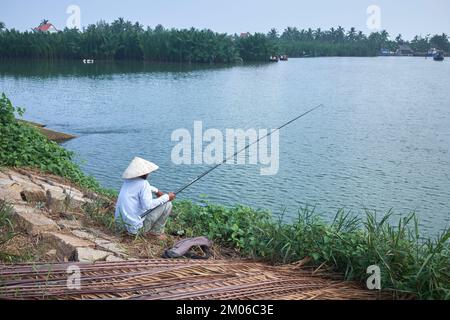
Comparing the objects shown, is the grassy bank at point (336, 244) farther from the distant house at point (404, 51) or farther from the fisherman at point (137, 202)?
the distant house at point (404, 51)

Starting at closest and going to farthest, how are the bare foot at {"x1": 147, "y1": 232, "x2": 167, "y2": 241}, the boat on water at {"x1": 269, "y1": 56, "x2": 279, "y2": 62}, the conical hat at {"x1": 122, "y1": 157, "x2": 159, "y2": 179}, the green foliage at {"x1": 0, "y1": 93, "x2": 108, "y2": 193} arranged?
1. the conical hat at {"x1": 122, "y1": 157, "x2": 159, "y2": 179}
2. the bare foot at {"x1": 147, "y1": 232, "x2": 167, "y2": 241}
3. the green foliage at {"x1": 0, "y1": 93, "x2": 108, "y2": 193}
4. the boat on water at {"x1": 269, "y1": 56, "x2": 279, "y2": 62}

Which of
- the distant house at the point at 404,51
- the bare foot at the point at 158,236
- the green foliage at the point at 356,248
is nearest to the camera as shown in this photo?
the green foliage at the point at 356,248

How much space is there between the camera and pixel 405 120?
839 inches

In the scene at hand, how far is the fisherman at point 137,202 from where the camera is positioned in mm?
4934

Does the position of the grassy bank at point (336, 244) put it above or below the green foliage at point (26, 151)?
below

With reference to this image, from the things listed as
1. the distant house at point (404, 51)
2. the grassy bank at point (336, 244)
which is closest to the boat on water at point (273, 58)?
the distant house at point (404, 51)

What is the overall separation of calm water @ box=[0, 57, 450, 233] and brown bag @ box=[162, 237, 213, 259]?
4.84 meters

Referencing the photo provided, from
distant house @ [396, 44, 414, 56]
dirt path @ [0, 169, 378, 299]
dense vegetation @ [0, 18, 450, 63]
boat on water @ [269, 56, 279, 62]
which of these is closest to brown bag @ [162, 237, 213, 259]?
dirt path @ [0, 169, 378, 299]

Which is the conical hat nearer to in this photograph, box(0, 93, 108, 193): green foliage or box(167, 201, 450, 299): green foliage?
box(167, 201, 450, 299): green foliage

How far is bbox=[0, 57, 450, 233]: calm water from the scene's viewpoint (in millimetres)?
11469

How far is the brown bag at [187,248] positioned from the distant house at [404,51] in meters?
95.0

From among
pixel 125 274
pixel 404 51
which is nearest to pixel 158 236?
pixel 125 274
